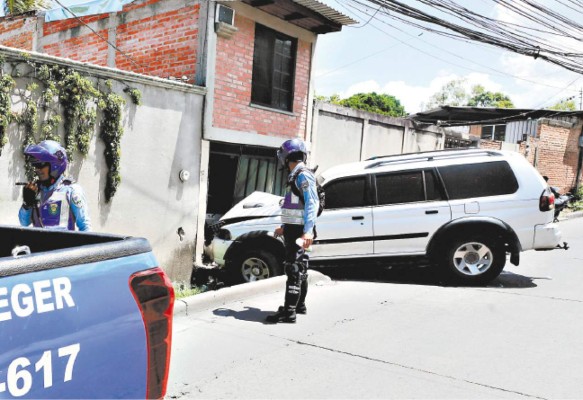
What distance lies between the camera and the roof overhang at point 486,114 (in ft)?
67.3

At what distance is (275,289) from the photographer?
6609 millimetres

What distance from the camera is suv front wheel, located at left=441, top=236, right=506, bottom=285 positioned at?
271 inches

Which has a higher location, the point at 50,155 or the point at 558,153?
the point at 558,153

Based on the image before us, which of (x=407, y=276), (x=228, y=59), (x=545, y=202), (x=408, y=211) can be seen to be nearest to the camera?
(x=545, y=202)

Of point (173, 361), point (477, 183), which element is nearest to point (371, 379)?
point (173, 361)

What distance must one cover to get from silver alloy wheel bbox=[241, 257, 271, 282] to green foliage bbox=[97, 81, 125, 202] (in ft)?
7.74

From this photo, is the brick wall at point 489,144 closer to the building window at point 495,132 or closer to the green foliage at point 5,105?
the building window at point 495,132

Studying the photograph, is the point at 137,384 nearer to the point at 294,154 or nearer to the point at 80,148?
the point at 294,154

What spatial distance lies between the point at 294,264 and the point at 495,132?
23040 mm

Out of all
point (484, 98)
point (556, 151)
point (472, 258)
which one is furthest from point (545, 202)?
point (484, 98)

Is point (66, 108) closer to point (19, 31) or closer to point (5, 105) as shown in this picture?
point (5, 105)

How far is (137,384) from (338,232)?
18.0ft

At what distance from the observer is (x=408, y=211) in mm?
7113

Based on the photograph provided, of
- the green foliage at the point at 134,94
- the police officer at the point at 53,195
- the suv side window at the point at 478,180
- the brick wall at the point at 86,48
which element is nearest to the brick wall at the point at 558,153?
the suv side window at the point at 478,180
